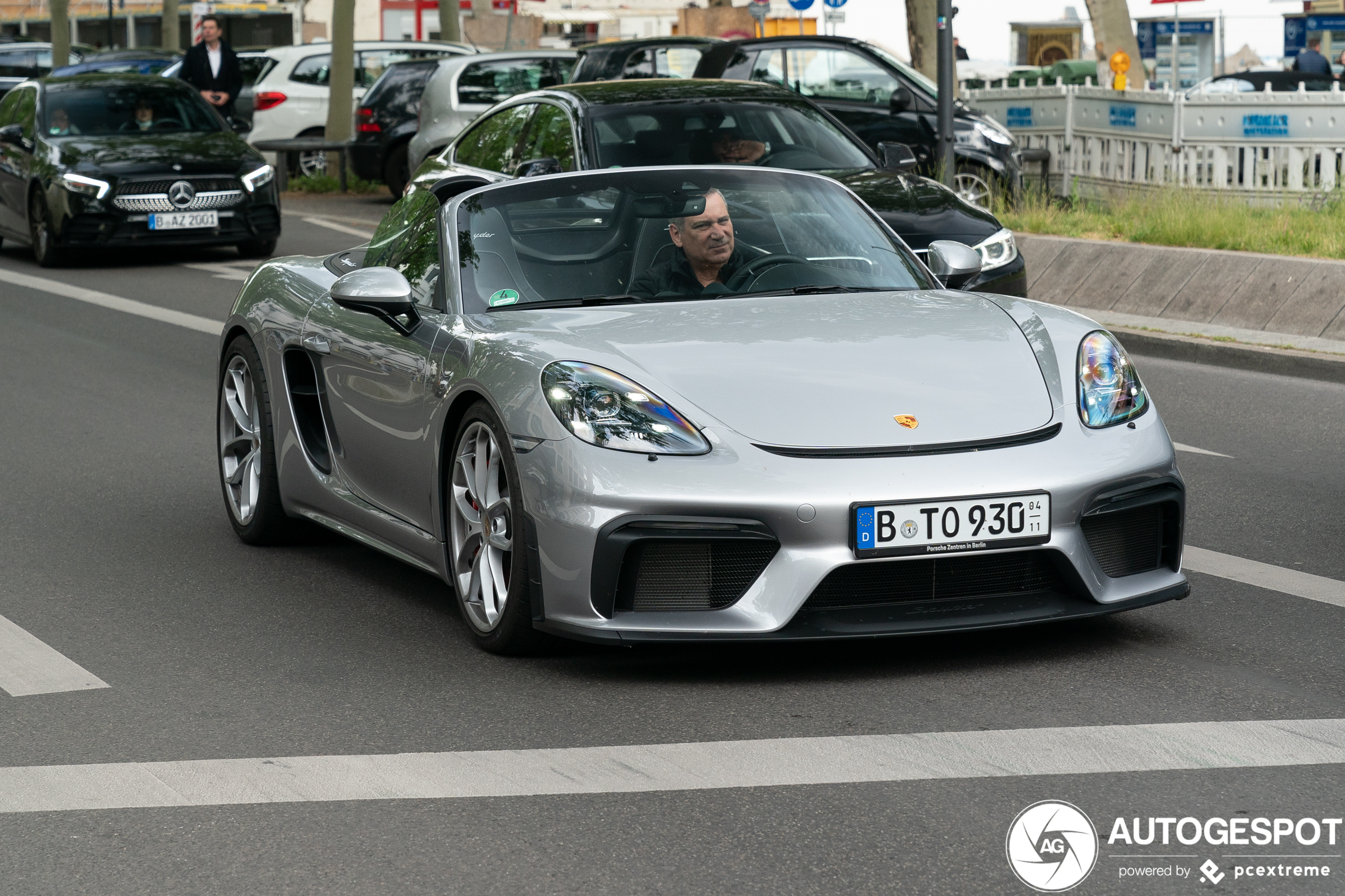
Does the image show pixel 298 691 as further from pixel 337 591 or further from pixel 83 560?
pixel 83 560

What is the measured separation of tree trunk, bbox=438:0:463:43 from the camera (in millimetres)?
33188

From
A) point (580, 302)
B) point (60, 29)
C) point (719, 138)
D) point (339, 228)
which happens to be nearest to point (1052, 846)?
point (580, 302)

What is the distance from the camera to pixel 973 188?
17.1m

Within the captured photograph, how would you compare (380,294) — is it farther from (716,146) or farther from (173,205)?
(173,205)

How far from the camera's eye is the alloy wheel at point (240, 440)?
6941 millimetres

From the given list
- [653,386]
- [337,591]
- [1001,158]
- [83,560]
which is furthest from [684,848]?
[1001,158]

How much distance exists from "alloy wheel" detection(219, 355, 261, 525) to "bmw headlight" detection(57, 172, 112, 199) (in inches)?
414

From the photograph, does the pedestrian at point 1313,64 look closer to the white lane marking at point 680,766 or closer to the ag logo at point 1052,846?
the white lane marking at point 680,766

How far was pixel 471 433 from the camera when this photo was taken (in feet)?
17.5

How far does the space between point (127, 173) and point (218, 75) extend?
5.35m

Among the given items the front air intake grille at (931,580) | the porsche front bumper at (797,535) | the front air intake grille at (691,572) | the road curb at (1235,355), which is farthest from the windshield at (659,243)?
the road curb at (1235,355)

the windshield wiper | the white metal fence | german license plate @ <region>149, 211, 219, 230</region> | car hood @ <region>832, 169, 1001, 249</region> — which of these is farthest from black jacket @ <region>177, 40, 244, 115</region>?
the windshield wiper

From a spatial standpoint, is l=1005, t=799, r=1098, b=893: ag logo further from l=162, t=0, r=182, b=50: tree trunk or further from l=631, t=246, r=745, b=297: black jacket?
l=162, t=0, r=182, b=50: tree trunk
